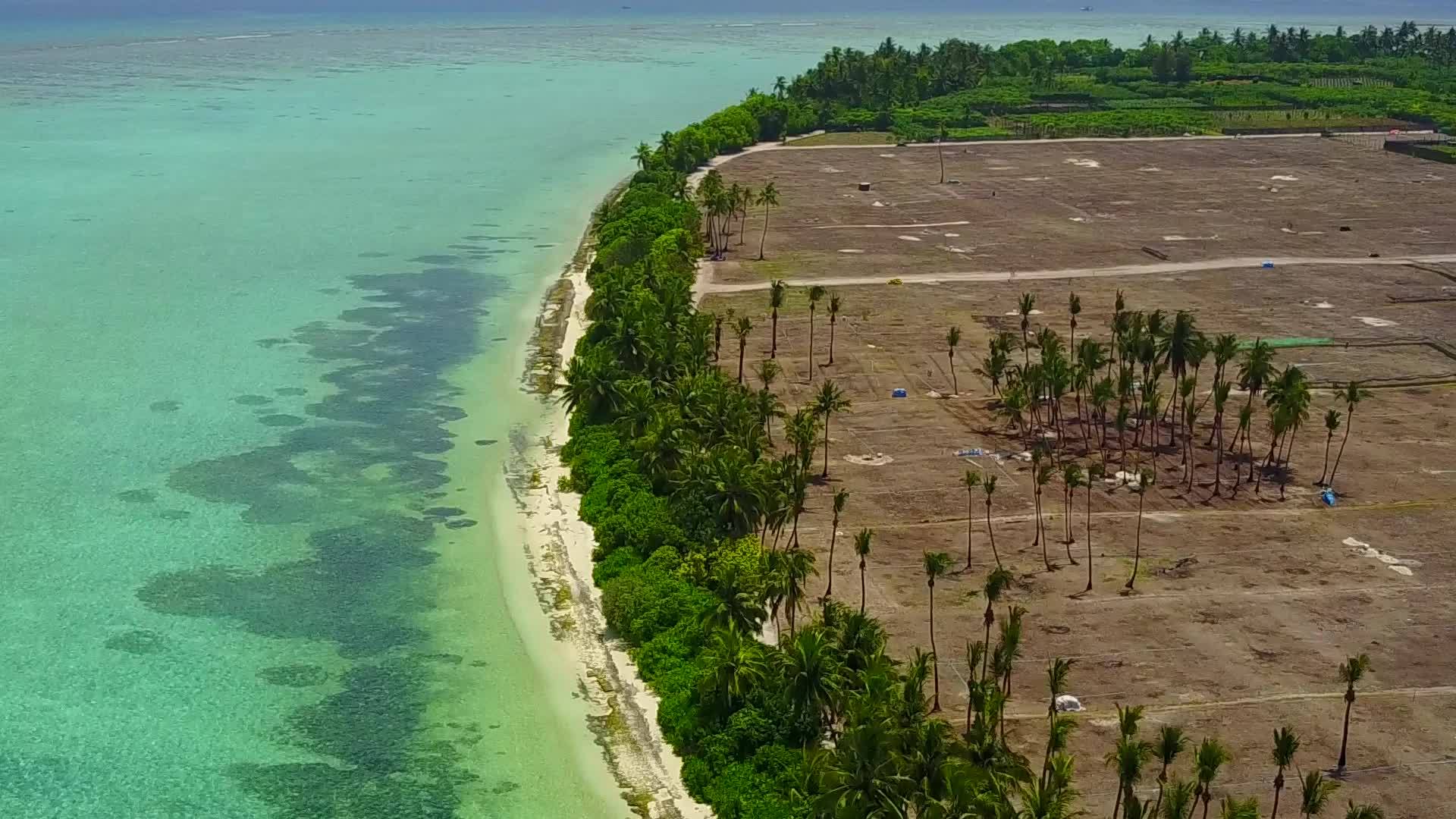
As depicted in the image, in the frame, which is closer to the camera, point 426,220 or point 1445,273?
point 1445,273

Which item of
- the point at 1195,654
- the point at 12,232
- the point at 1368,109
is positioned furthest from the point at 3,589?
the point at 1368,109

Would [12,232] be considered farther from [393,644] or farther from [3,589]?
[393,644]

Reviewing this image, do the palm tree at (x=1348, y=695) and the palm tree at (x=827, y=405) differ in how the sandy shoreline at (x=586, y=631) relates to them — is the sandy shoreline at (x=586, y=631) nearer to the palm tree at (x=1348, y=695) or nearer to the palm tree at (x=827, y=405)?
the palm tree at (x=827, y=405)

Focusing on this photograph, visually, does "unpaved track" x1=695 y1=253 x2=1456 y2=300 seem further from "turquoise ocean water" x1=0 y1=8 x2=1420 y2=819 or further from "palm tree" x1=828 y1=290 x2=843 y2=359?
"turquoise ocean water" x1=0 y1=8 x2=1420 y2=819

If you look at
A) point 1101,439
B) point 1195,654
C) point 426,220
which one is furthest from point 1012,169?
point 1195,654

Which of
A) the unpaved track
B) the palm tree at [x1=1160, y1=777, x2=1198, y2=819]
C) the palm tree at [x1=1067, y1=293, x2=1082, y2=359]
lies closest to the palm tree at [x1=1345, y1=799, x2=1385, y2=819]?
the palm tree at [x1=1160, y1=777, x2=1198, y2=819]

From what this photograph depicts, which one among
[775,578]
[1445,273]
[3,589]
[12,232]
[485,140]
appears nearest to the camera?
[775,578]

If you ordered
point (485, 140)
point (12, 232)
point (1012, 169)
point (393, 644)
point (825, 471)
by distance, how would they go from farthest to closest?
point (485, 140)
point (1012, 169)
point (12, 232)
point (825, 471)
point (393, 644)

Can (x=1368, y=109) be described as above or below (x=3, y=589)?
above
